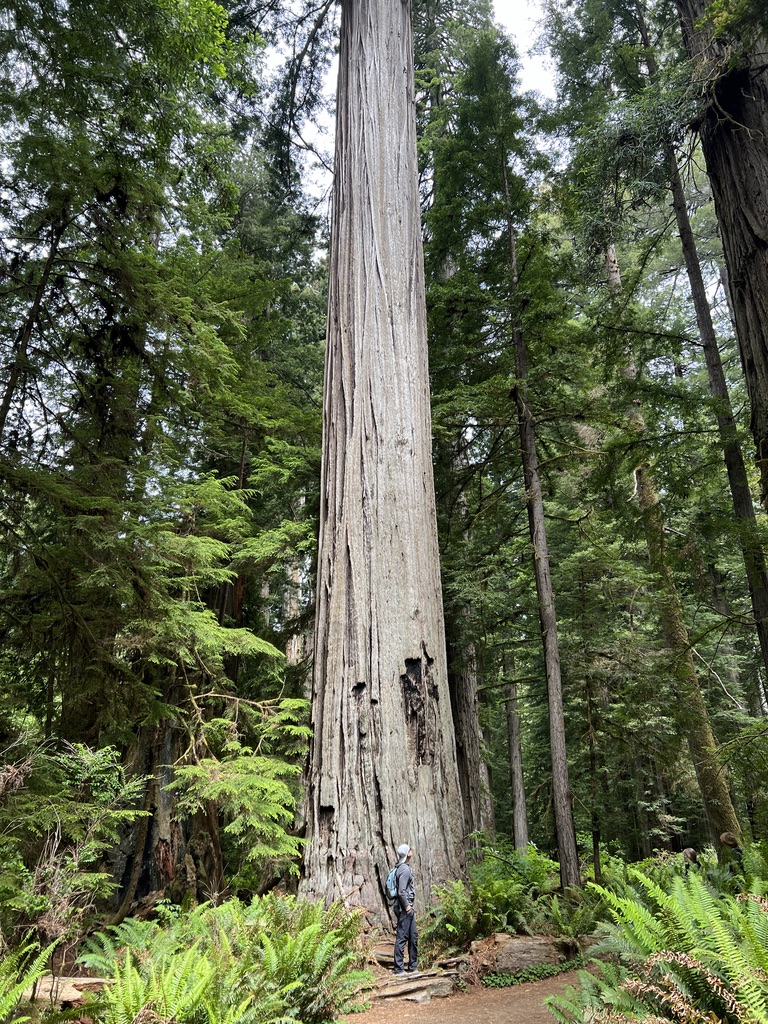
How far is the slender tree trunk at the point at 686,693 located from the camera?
24.4ft

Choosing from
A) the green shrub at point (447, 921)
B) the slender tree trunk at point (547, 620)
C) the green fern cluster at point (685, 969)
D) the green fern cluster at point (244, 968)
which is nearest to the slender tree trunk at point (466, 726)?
the slender tree trunk at point (547, 620)

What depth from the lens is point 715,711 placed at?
14.0 m

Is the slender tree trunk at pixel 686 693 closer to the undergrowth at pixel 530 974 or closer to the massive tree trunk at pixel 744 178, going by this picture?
the undergrowth at pixel 530 974

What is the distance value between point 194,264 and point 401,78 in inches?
137

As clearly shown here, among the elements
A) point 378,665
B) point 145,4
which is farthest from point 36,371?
point 378,665

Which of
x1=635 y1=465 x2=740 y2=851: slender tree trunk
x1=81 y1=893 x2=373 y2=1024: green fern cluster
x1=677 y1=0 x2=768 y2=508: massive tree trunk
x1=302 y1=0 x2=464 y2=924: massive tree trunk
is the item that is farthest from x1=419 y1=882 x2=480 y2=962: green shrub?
x1=677 y1=0 x2=768 y2=508: massive tree trunk

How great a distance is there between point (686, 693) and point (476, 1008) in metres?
5.39

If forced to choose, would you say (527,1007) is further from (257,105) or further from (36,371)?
(257,105)

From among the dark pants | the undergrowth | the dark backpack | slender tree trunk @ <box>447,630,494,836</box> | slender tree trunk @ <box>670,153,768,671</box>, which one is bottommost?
the undergrowth

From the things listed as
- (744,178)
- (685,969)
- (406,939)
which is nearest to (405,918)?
A: (406,939)

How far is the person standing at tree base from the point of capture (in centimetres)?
441

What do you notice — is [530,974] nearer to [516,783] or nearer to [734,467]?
[734,467]

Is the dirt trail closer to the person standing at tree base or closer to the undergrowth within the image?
the undergrowth

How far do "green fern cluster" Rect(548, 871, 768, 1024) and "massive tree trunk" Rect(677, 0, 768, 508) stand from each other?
11.6 ft
